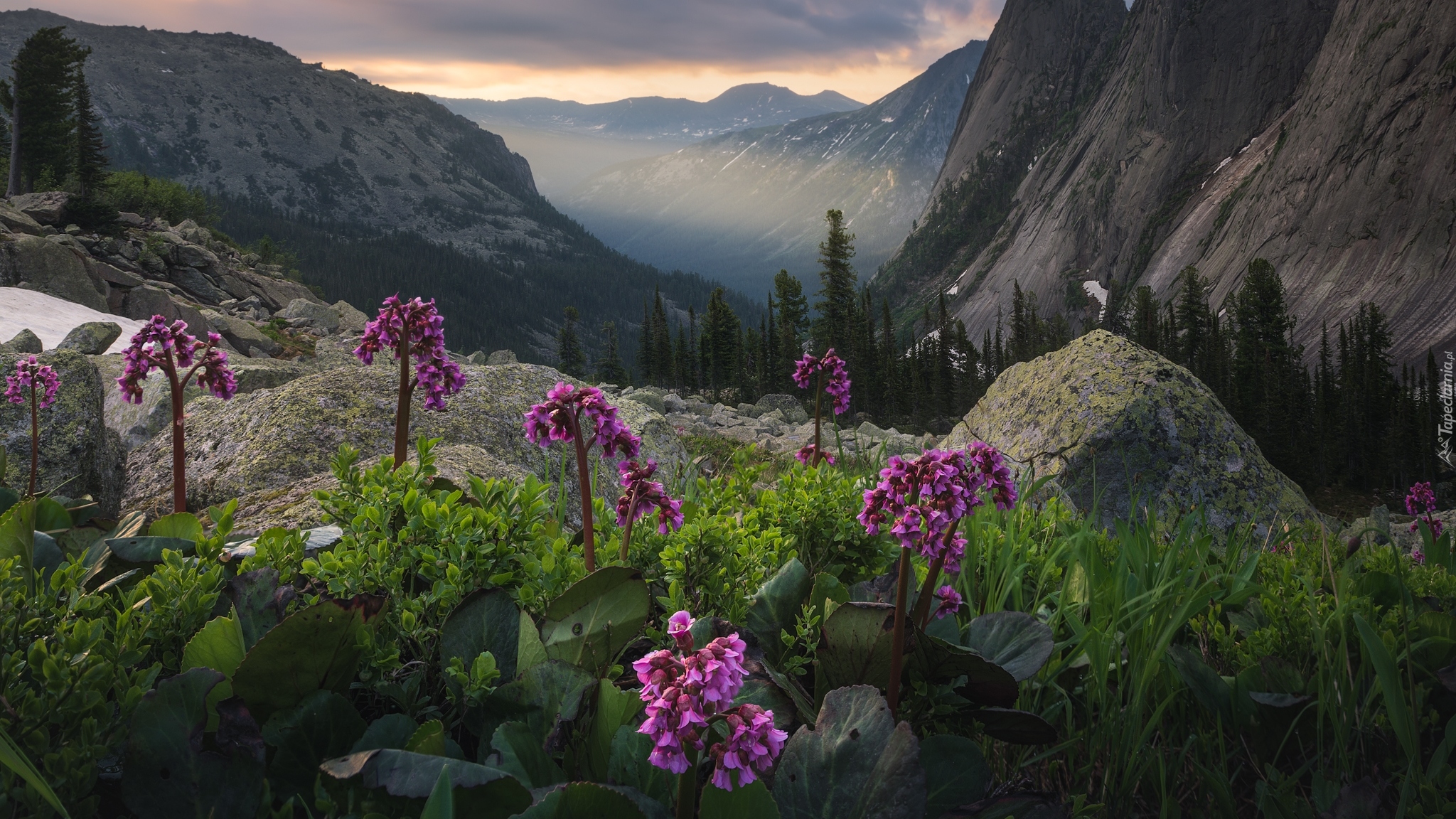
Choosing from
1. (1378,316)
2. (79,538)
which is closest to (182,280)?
(79,538)

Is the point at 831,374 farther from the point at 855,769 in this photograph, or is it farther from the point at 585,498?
the point at 855,769

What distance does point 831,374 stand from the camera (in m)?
Result: 5.16

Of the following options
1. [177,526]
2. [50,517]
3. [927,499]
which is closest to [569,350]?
[50,517]

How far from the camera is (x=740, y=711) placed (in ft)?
4.37

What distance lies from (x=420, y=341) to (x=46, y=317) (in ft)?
73.8

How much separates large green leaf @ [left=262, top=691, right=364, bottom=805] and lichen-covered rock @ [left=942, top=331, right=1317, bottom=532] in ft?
23.6

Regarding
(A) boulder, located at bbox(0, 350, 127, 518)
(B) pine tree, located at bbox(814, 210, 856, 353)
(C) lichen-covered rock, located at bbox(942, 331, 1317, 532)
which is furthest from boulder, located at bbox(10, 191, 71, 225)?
(B) pine tree, located at bbox(814, 210, 856, 353)

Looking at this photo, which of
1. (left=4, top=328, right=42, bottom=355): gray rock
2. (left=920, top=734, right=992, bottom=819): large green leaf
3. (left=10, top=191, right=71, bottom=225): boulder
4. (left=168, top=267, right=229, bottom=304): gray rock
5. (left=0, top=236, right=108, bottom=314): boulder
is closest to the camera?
(left=920, top=734, right=992, bottom=819): large green leaf

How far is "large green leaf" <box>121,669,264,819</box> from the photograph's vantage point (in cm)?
149

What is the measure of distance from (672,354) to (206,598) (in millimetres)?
99372

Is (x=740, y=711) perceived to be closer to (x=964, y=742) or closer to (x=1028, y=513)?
(x=964, y=742)

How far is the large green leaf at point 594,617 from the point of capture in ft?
6.27

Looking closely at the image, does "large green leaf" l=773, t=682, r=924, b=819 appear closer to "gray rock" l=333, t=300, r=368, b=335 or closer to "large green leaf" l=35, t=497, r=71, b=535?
"large green leaf" l=35, t=497, r=71, b=535

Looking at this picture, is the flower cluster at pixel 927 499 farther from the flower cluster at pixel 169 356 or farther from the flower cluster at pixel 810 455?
the flower cluster at pixel 169 356
